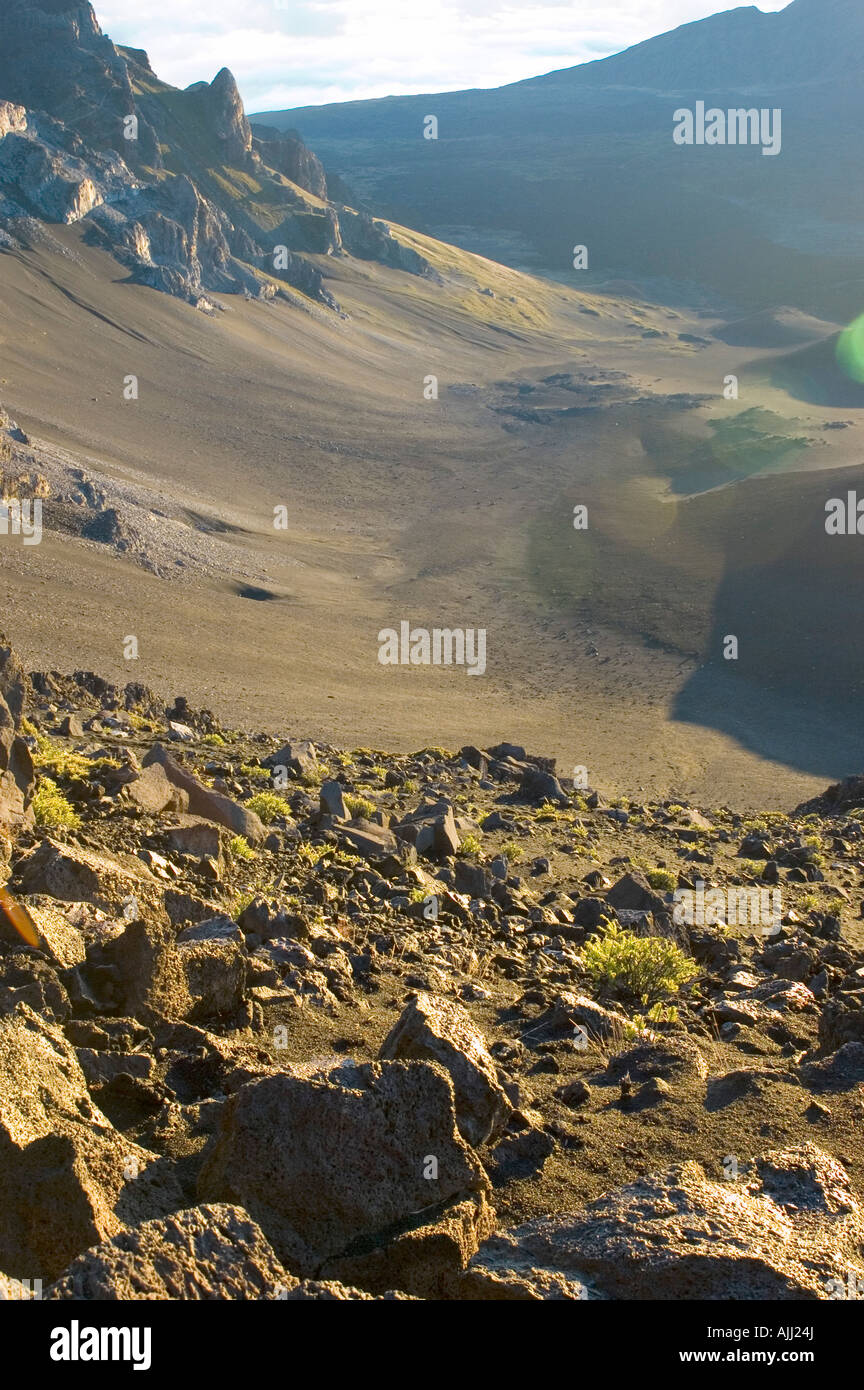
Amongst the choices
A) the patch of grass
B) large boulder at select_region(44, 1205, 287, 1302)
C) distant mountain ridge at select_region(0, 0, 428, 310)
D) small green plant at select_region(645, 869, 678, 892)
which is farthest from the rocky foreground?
distant mountain ridge at select_region(0, 0, 428, 310)

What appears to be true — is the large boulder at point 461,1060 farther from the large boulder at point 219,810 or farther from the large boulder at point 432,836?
the large boulder at point 432,836

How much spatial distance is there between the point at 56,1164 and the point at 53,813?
4.43m

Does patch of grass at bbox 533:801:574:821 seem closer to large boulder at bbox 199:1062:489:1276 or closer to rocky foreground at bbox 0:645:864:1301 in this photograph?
rocky foreground at bbox 0:645:864:1301

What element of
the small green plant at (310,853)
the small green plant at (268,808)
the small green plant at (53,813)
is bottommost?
the small green plant at (310,853)

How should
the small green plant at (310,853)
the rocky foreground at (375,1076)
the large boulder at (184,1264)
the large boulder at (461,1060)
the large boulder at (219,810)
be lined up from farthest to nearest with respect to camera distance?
the large boulder at (219,810), the small green plant at (310,853), the large boulder at (461,1060), the rocky foreground at (375,1076), the large boulder at (184,1264)

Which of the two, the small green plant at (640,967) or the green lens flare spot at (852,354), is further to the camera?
the green lens flare spot at (852,354)

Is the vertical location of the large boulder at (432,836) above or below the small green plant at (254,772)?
below

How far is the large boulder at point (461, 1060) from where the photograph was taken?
461cm

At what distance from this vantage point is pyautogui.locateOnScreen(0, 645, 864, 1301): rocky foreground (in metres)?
3.82

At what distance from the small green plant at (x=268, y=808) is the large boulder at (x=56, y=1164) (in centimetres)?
684

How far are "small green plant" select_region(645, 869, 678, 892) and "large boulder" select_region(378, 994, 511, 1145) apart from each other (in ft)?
28.9

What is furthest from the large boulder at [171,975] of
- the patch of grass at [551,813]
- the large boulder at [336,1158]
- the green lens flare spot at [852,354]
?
the green lens flare spot at [852,354]

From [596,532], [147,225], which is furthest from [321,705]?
[147,225]

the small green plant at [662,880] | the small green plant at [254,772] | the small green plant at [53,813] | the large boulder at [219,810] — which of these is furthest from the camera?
the small green plant at [254,772]
